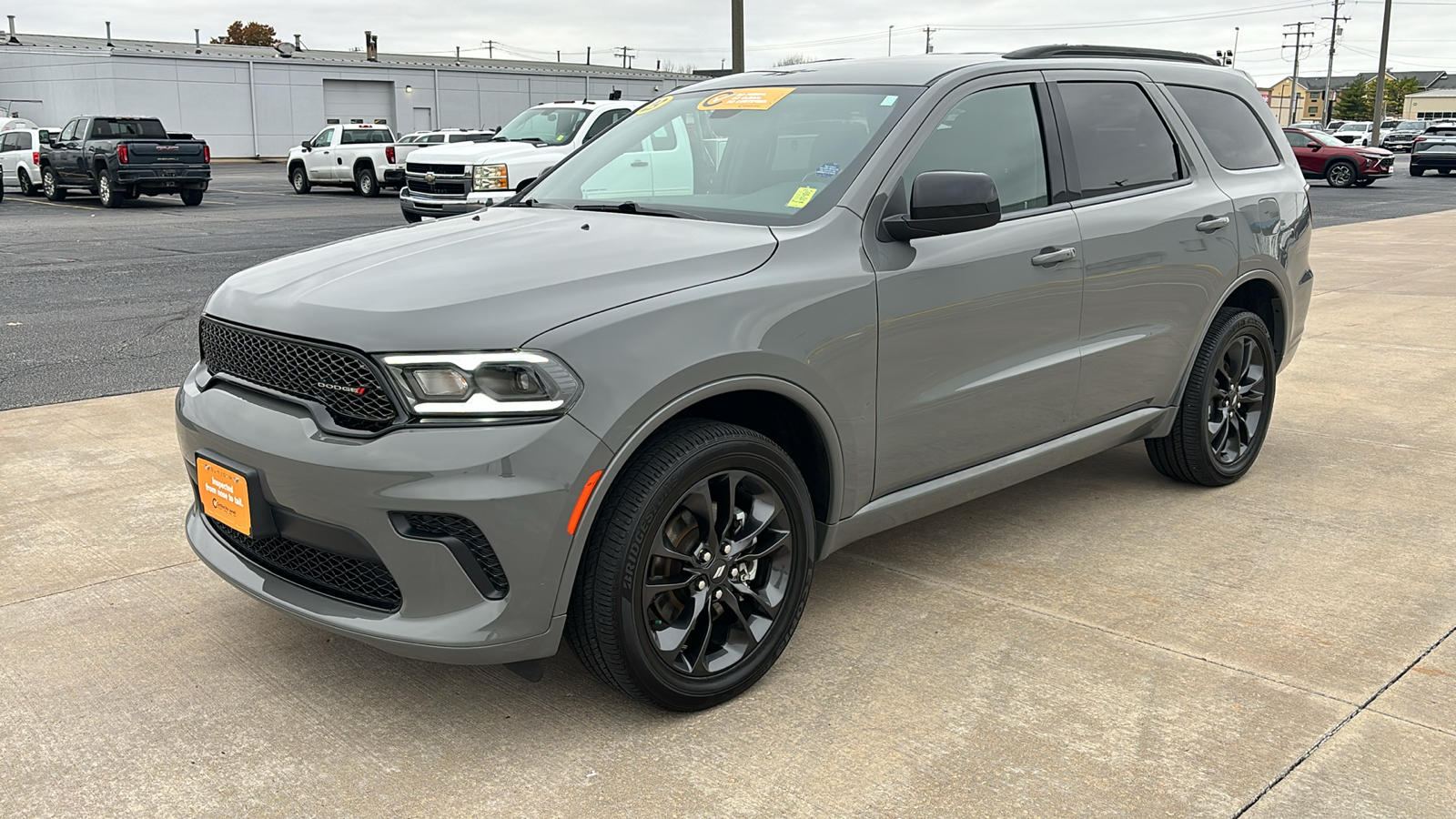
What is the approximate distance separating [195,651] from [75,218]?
19801mm

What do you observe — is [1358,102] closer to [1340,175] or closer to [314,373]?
[1340,175]

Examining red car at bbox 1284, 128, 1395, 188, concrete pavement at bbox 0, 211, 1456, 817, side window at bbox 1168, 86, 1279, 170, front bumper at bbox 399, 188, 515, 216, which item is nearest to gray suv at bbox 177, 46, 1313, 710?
side window at bbox 1168, 86, 1279, 170

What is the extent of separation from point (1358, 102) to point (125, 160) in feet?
392

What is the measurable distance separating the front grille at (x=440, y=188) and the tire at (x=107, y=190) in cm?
1024

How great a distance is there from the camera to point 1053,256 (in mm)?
4074

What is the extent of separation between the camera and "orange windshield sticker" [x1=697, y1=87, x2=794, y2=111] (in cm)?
418

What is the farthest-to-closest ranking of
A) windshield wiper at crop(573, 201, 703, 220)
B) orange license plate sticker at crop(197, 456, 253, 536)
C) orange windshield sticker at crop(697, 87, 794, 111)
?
orange windshield sticker at crop(697, 87, 794, 111) → windshield wiper at crop(573, 201, 703, 220) → orange license plate sticker at crop(197, 456, 253, 536)

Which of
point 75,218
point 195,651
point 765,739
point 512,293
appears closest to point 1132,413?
point 765,739

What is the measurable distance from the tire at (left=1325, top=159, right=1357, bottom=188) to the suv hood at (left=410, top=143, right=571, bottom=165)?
2332 centimetres

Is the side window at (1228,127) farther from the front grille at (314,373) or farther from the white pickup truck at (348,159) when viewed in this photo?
the white pickup truck at (348,159)

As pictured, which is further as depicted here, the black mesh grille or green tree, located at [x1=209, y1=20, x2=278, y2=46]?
green tree, located at [x1=209, y1=20, x2=278, y2=46]

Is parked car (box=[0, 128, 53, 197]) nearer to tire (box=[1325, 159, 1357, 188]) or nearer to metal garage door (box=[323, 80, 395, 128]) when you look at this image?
metal garage door (box=[323, 80, 395, 128])

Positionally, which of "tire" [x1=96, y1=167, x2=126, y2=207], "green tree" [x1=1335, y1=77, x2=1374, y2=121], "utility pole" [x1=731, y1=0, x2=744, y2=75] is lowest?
"tire" [x1=96, y1=167, x2=126, y2=207]

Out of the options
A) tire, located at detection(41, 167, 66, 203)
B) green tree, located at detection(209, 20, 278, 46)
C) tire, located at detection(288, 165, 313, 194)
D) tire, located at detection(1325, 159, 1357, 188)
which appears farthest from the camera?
green tree, located at detection(209, 20, 278, 46)
